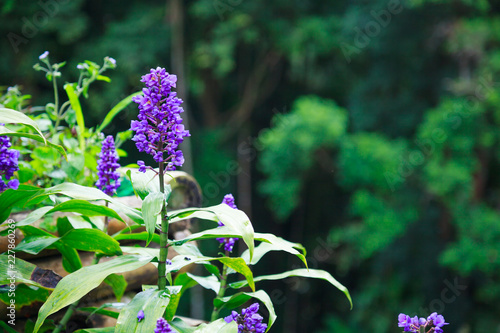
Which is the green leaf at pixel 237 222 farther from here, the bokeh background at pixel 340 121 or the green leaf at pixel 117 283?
the bokeh background at pixel 340 121

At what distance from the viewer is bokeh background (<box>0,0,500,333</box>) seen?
6555 millimetres

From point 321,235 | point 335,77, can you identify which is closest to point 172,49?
point 335,77

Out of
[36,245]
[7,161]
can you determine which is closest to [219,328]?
[36,245]

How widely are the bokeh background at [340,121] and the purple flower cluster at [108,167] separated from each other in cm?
428

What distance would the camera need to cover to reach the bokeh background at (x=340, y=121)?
6555mm

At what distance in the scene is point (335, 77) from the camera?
9.41 metres

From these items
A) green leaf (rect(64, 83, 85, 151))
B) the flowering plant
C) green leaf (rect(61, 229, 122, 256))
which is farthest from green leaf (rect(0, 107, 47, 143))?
green leaf (rect(64, 83, 85, 151))

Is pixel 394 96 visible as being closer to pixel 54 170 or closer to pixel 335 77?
pixel 335 77

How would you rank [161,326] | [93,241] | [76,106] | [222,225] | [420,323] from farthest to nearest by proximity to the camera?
[76,106] < [222,225] < [93,241] < [420,323] < [161,326]

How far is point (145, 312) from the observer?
0.88 metres

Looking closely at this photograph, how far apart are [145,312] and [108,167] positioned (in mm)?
459

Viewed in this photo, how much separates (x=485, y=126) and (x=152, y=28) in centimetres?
572

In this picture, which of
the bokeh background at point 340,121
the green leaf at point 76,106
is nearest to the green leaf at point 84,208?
the green leaf at point 76,106

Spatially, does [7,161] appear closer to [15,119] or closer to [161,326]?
[15,119]
